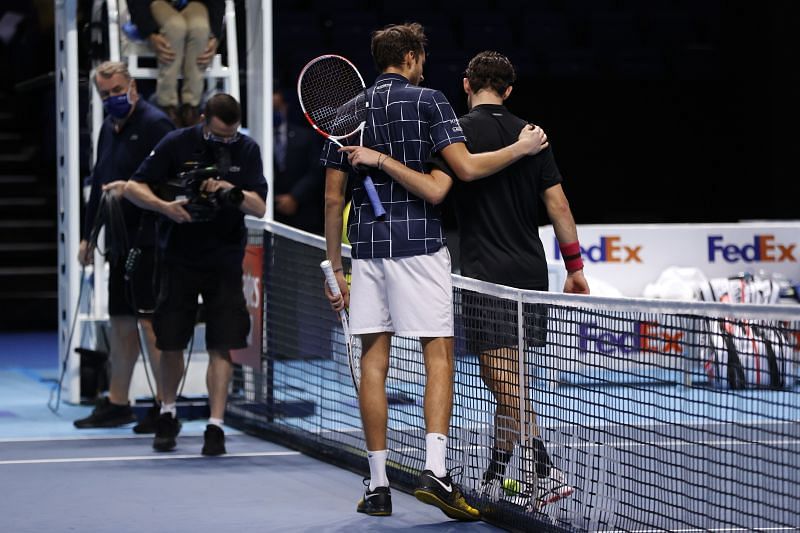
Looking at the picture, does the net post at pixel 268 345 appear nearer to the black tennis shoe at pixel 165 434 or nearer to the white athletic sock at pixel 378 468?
the black tennis shoe at pixel 165 434

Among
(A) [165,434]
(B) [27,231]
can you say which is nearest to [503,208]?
(A) [165,434]

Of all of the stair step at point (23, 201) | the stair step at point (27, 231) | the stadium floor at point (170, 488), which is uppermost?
the stair step at point (23, 201)

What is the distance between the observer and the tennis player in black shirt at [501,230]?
595cm

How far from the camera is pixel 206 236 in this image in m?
7.75

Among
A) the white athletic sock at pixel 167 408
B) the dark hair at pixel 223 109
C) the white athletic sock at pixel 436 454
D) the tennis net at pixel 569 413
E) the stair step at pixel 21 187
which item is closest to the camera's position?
the tennis net at pixel 569 413

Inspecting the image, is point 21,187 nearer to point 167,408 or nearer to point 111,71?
point 111,71

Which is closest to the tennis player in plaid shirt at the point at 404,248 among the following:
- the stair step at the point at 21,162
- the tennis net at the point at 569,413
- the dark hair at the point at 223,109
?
the tennis net at the point at 569,413

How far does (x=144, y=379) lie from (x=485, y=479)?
3.92m

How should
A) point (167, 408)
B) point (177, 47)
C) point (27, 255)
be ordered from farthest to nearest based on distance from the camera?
1. point (27, 255)
2. point (177, 47)
3. point (167, 408)

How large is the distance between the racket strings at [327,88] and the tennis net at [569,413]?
88 cm

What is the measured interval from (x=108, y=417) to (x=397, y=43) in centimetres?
374

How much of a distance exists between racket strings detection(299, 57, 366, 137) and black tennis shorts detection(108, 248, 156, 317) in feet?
7.60

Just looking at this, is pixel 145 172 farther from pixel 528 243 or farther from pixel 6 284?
pixel 6 284

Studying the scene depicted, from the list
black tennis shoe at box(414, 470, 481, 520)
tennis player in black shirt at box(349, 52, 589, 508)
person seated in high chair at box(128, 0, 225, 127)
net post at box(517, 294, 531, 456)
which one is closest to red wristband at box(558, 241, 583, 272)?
tennis player in black shirt at box(349, 52, 589, 508)
